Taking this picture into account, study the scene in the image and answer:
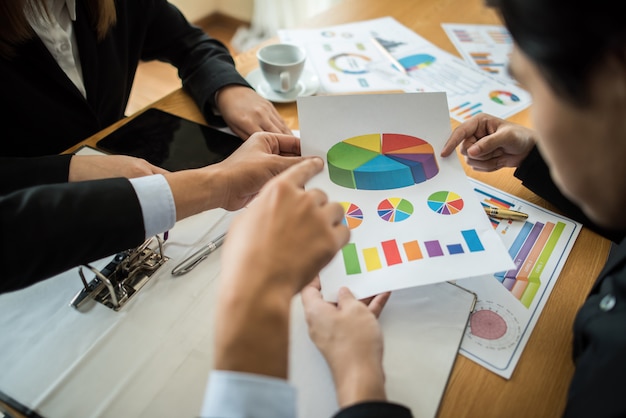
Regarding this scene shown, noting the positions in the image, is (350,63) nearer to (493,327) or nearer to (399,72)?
(399,72)

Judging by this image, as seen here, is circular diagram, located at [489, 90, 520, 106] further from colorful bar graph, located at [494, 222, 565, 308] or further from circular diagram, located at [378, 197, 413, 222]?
circular diagram, located at [378, 197, 413, 222]

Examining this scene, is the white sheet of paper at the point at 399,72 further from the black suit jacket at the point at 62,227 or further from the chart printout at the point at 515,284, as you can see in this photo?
the black suit jacket at the point at 62,227

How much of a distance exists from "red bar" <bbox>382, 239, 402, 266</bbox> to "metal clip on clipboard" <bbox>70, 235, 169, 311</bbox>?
12.0 inches

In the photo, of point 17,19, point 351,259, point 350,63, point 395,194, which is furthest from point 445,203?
point 17,19

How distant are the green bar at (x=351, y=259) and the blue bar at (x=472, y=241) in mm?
151

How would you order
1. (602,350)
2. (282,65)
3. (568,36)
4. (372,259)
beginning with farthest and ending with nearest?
(282,65), (372,259), (602,350), (568,36)

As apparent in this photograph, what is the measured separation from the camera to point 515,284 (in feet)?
1.95

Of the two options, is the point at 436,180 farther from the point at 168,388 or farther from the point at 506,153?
the point at 168,388

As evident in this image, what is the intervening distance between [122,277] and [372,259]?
1.09ft

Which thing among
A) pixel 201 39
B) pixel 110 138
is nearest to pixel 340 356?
pixel 110 138

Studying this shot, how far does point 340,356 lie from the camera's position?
0.47 meters

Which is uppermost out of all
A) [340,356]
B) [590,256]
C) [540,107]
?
[540,107]

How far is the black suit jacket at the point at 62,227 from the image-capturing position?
0.50 meters

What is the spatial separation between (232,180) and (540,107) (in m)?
0.41
